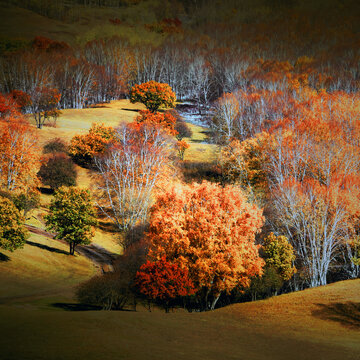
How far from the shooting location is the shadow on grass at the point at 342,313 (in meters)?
30.5

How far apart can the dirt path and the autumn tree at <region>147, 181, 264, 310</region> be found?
13.5 meters

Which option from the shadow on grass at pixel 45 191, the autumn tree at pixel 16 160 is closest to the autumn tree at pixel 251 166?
the shadow on grass at pixel 45 191

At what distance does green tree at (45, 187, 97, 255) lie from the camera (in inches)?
2002

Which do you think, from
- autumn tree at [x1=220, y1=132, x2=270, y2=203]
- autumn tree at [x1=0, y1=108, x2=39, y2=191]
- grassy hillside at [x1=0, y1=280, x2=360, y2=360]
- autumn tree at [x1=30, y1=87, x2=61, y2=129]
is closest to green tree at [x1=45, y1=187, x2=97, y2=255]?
autumn tree at [x1=0, y1=108, x2=39, y2=191]

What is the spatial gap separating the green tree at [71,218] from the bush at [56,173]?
16.4m

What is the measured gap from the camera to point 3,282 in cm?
3788

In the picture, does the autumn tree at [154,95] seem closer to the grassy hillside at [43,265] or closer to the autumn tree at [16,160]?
the grassy hillside at [43,265]

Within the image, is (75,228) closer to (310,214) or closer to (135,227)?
(135,227)

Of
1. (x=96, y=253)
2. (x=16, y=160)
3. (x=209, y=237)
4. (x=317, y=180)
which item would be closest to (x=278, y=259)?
(x=209, y=237)

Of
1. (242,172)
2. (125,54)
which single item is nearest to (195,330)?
(242,172)

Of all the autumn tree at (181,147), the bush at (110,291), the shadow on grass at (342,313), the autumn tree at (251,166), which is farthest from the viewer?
the autumn tree at (181,147)

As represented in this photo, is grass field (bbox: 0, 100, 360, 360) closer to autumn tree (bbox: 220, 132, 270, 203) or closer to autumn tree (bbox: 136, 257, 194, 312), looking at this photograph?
autumn tree (bbox: 136, 257, 194, 312)

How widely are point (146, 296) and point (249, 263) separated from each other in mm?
10500

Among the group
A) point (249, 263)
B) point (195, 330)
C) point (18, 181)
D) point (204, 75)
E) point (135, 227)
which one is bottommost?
point (195, 330)
